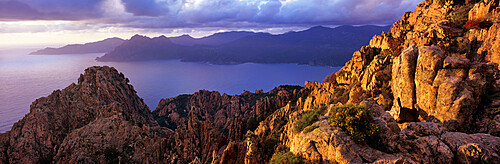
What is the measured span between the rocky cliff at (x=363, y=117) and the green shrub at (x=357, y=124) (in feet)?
0.18

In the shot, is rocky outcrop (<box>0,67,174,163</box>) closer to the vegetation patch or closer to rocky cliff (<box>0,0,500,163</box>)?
the vegetation patch

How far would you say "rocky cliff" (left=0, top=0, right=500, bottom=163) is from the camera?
1168 cm

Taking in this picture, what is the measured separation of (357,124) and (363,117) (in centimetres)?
58

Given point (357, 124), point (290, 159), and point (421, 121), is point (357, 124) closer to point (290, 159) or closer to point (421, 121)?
point (290, 159)

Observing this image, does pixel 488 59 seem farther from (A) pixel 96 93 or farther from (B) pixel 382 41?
(A) pixel 96 93

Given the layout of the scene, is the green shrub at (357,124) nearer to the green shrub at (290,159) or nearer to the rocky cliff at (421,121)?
the rocky cliff at (421,121)

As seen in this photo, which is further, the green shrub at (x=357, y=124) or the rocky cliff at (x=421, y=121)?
the green shrub at (x=357, y=124)

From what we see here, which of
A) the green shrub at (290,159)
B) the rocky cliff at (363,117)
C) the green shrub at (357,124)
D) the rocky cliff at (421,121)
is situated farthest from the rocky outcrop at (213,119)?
the green shrub at (357,124)

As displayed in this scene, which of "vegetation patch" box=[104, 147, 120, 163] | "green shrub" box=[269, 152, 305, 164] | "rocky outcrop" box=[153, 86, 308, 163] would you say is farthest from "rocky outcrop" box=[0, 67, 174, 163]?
"green shrub" box=[269, 152, 305, 164]

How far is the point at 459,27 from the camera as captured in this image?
3678cm

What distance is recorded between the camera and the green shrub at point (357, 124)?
38.9 feet

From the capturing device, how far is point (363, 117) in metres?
12.7

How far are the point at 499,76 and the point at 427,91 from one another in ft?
21.4

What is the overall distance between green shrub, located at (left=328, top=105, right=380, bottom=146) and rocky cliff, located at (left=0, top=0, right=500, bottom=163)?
0.05 m
